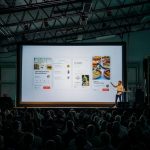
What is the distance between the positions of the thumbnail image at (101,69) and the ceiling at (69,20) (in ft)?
9.89

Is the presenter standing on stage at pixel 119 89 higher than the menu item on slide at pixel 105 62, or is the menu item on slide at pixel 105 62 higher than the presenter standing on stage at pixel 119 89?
the menu item on slide at pixel 105 62

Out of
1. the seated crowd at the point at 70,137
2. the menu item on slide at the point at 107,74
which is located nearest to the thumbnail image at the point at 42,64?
the menu item on slide at the point at 107,74

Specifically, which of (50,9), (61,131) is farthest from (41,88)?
(61,131)

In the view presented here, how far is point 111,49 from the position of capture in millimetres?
19516

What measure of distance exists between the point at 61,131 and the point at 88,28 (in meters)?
19.5

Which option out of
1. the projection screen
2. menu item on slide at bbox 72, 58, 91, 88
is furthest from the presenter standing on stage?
menu item on slide at bbox 72, 58, 91, 88

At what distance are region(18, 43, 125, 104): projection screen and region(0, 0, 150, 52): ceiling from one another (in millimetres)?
1570

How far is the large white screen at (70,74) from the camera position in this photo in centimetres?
1934

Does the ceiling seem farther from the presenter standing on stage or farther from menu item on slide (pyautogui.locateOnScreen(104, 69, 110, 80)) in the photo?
the presenter standing on stage

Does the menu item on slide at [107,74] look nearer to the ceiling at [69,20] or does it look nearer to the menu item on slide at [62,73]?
the menu item on slide at [62,73]

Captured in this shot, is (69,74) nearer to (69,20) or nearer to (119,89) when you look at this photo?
(119,89)

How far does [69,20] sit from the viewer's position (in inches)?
1042

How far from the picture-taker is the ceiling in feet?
70.5

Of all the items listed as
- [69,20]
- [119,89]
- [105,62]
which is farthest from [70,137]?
[69,20]
